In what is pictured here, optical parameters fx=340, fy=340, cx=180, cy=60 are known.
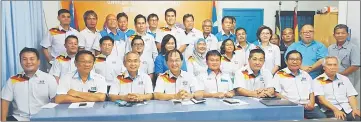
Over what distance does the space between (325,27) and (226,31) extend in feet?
3.17

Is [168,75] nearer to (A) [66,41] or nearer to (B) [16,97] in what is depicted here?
(A) [66,41]

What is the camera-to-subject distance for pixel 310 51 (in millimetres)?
3348

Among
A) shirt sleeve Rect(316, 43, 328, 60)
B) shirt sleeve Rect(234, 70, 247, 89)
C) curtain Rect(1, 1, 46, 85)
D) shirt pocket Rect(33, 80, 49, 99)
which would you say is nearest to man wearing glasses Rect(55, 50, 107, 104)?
shirt pocket Rect(33, 80, 49, 99)

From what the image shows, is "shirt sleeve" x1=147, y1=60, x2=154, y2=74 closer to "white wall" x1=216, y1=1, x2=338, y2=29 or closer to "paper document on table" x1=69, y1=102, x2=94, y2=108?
"paper document on table" x1=69, y1=102, x2=94, y2=108

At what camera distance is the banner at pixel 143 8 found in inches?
128

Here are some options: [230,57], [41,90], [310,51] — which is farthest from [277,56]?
[41,90]

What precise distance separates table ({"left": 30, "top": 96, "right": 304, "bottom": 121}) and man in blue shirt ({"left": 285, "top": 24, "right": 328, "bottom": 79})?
0.46 m

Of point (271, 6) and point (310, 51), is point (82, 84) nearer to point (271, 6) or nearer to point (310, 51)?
point (271, 6)

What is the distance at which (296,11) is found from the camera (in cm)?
329

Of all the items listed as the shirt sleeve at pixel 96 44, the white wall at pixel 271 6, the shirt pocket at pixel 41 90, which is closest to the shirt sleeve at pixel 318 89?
the white wall at pixel 271 6

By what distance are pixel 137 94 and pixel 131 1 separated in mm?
907

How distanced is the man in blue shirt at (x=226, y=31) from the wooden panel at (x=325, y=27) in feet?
2.68

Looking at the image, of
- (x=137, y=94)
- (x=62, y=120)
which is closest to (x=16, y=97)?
(x=62, y=120)

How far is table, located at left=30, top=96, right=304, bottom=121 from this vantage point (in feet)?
9.27
